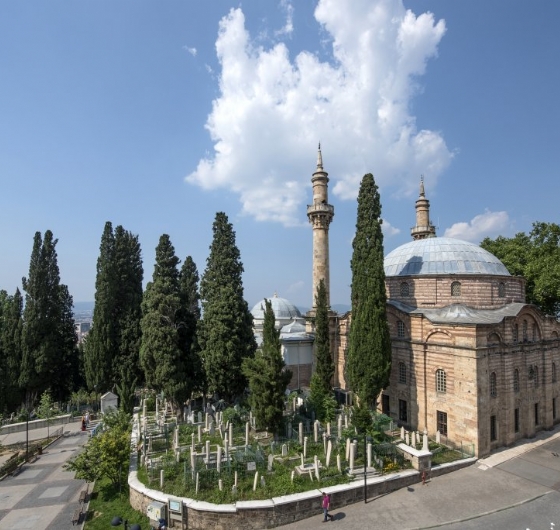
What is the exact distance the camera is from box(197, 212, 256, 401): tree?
2291 cm

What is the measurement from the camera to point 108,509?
15.3m

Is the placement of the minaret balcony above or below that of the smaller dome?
above

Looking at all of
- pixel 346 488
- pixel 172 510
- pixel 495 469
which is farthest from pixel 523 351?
pixel 172 510

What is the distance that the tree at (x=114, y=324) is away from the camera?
2872 centimetres

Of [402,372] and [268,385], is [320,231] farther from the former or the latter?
[268,385]

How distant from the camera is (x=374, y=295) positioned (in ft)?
76.3

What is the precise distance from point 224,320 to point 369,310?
893 centimetres

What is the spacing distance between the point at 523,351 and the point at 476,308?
3838mm

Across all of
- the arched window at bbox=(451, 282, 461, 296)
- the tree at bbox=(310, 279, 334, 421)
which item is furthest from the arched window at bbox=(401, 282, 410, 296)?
the tree at bbox=(310, 279, 334, 421)

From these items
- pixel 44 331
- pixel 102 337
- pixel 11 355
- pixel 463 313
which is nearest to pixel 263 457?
pixel 463 313

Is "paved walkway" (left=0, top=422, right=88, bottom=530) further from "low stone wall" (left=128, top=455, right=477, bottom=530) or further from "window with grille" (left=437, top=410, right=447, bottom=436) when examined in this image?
"window with grille" (left=437, top=410, right=447, bottom=436)

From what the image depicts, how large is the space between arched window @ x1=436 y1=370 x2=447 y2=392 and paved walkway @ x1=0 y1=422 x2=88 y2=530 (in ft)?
62.5

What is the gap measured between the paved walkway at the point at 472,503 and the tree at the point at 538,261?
17.1 m

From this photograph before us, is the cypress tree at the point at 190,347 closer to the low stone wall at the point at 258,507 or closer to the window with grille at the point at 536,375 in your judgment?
the low stone wall at the point at 258,507
